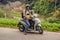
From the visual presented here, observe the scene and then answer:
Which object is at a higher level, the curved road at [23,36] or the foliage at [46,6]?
the foliage at [46,6]

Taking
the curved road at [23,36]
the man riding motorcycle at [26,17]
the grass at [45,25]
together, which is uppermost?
the man riding motorcycle at [26,17]

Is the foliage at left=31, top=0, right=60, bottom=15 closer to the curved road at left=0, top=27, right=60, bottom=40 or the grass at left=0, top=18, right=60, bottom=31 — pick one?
the grass at left=0, top=18, right=60, bottom=31

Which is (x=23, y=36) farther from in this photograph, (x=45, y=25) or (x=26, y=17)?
(x=45, y=25)

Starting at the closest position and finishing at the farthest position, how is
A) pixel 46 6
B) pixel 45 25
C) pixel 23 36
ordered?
pixel 23 36, pixel 45 25, pixel 46 6

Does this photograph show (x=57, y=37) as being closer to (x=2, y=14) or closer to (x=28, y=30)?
(x=28, y=30)

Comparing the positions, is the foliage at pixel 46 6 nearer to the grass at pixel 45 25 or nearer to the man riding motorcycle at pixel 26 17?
the grass at pixel 45 25

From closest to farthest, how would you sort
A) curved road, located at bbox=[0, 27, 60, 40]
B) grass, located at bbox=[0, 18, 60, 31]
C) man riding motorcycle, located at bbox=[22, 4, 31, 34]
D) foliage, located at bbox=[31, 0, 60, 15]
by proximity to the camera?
1. curved road, located at bbox=[0, 27, 60, 40]
2. man riding motorcycle, located at bbox=[22, 4, 31, 34]
3. grass, located at bbox=[0, 18, 60, 31]
4. foliage, located at bbox=[31, 0, 60, 15]

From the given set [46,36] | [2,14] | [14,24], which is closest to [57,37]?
[46,36]

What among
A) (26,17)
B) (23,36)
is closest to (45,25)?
(26,17)

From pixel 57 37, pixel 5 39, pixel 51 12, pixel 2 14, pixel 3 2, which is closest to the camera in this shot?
pixel 5 39

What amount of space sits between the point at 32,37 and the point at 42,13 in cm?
1358

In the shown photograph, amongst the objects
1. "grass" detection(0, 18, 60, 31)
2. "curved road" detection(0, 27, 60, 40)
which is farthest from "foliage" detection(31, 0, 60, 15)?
"curved road" detection(0, 27, 60, 40)

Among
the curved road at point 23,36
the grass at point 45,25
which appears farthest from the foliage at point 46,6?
the curved road at point 23,36

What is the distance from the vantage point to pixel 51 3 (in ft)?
76.4
